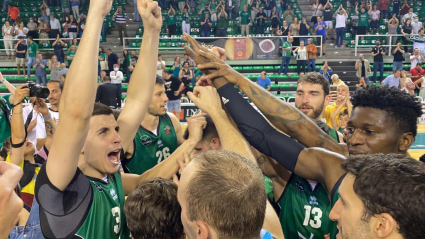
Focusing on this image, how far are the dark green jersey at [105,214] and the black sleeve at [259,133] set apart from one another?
0.86m

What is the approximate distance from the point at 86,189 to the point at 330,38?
21.9 metres

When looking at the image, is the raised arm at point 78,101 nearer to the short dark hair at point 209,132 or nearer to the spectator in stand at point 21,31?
the short dark hair at point 209,132

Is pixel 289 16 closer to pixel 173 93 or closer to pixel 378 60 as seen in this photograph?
pixel 378 60

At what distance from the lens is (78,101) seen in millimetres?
2244

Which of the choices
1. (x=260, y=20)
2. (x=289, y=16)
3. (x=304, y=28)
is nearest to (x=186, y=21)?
(x=260, y=20)

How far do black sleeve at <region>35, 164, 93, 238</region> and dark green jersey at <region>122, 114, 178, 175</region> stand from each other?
8.11 ft

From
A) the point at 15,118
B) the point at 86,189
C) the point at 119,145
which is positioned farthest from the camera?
the point at 15,118

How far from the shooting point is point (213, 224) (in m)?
1.81

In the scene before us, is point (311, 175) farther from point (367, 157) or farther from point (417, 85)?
point (417, 85)

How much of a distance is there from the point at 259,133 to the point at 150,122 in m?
3.06

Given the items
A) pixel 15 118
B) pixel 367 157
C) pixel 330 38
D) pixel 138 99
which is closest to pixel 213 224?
pixel 367 157

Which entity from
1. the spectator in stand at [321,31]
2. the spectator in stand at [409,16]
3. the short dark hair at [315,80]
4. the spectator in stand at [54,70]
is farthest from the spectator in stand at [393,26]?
the short dark hair at [315,80]

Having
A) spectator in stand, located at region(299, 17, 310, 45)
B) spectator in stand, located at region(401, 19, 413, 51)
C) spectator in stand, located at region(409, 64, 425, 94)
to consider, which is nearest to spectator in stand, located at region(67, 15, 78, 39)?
spectator in stand, located at region(299, 17, 310, 45)

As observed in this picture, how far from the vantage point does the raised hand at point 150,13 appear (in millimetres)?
3008
